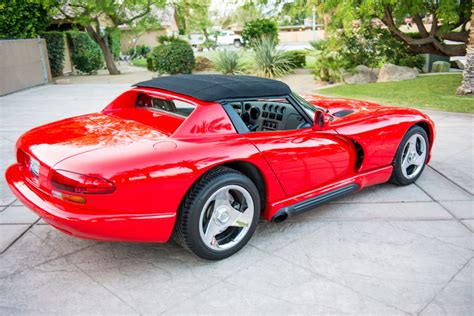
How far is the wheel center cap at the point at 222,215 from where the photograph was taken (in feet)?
10.5

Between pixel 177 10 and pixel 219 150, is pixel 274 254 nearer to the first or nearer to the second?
pixel 219 150

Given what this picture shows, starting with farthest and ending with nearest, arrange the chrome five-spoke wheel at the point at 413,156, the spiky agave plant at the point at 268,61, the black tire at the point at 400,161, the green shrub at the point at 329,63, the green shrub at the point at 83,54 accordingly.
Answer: the green shrub at the point at 83,54, the spiky agave plant at the point at 268,61, the green shrub at the point at 329,63, the chrome five-spoke wheel at the point at 413,156, the black tire at the point at 400,161

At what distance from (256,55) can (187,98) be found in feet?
42.4

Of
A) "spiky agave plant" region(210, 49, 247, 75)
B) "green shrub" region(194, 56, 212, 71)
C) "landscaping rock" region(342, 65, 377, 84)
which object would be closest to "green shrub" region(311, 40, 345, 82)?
"landscaping rock" region(342, 65, 377, 84)

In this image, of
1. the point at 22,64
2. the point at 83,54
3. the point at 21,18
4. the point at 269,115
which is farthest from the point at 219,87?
the point at 83,54

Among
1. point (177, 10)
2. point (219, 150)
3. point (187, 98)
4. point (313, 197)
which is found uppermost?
point (177, 10)

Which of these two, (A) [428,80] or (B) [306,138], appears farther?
(A) [428,80]

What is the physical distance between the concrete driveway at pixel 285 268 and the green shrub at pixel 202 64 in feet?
48.7

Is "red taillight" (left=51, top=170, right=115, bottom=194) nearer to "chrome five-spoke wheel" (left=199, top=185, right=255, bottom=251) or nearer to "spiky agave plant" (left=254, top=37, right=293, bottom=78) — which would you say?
"chrome five-spoke wheel" (left=199, top=185, right=255, bottom=251)

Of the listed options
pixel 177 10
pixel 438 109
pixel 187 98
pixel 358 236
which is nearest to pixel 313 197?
pixel 358 236

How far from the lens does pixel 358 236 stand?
11.9 ft

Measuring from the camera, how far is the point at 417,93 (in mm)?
11062

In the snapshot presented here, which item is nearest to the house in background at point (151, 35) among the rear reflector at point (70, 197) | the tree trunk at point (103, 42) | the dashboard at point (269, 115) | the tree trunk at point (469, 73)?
the tree trunk at point (103, 42)

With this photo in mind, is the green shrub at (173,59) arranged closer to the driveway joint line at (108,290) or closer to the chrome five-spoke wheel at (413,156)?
the chrome five-spoke wheel at (413,156)
